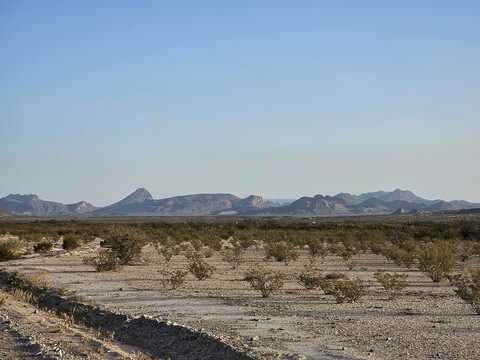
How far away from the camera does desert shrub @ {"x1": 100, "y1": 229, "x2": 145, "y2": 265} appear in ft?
133

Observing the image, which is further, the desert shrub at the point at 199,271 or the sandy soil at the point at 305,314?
the desert shrub at the point at 199,271

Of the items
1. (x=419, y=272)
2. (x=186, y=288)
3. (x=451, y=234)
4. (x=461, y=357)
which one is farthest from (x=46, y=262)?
(x=451, y=234)

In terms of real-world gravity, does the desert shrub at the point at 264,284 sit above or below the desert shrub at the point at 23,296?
above

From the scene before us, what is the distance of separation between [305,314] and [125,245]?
21711 millimetres

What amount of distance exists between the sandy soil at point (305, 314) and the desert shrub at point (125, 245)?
5359 millimetres

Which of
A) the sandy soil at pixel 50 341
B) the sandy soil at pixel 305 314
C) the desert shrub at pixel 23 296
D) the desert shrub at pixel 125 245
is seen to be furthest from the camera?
the desert shrub at pixel 125 245

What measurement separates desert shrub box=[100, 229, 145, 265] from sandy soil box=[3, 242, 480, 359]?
536cm

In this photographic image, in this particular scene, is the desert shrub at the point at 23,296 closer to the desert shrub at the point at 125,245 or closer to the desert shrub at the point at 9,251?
the desert shrub at the point at 125,245

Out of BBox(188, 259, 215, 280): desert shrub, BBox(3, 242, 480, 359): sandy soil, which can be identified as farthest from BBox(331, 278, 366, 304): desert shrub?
BBox(188, 259, 215, 280): desert shrub

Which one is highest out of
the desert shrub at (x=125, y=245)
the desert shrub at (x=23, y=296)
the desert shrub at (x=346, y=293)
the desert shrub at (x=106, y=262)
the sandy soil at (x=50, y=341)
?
the desert shrub at (x=125, y=245)

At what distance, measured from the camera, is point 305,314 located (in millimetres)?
20828

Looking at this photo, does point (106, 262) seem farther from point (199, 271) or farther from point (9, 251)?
point (9, 251)

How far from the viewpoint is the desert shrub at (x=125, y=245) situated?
4056 cm

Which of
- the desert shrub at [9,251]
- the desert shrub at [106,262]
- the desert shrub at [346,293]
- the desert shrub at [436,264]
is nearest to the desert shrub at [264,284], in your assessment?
the desert shrub at [346,293]
